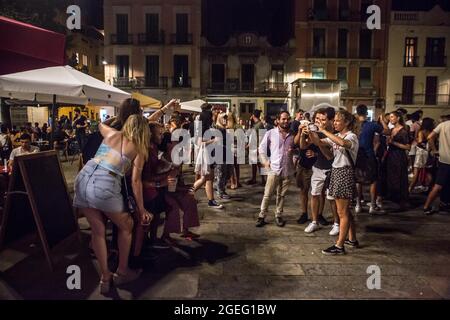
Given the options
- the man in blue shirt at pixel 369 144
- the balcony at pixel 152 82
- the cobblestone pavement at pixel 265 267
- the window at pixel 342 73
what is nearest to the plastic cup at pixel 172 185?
the cobblestone pavement at pixel 265 267

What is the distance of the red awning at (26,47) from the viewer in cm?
292

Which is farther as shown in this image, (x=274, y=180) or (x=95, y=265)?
(x=274, y=180)

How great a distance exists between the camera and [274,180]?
532cm

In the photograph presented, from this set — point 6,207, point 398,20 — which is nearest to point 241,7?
point 398,20

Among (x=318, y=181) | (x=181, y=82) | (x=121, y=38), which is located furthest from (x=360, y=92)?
(x=318, y=181)

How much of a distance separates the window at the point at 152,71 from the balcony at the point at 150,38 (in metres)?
1.16

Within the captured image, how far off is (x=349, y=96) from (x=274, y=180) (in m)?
Result: 27.3

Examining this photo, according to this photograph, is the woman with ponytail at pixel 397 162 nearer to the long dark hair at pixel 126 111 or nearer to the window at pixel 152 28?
the long dark hair at pixel 126 111

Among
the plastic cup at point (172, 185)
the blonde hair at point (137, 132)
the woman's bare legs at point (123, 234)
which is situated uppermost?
the blonde hair at point (137, 132)

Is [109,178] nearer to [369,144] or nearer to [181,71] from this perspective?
[369,144]

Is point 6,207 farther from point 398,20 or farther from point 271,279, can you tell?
point 398,20

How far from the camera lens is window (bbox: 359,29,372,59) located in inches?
1203

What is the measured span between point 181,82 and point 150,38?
14.1 ft

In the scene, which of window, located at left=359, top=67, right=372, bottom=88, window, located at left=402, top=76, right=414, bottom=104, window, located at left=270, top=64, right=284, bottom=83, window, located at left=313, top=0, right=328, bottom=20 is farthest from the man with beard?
window, located at left=402, top=76, right=414, bottom=104
